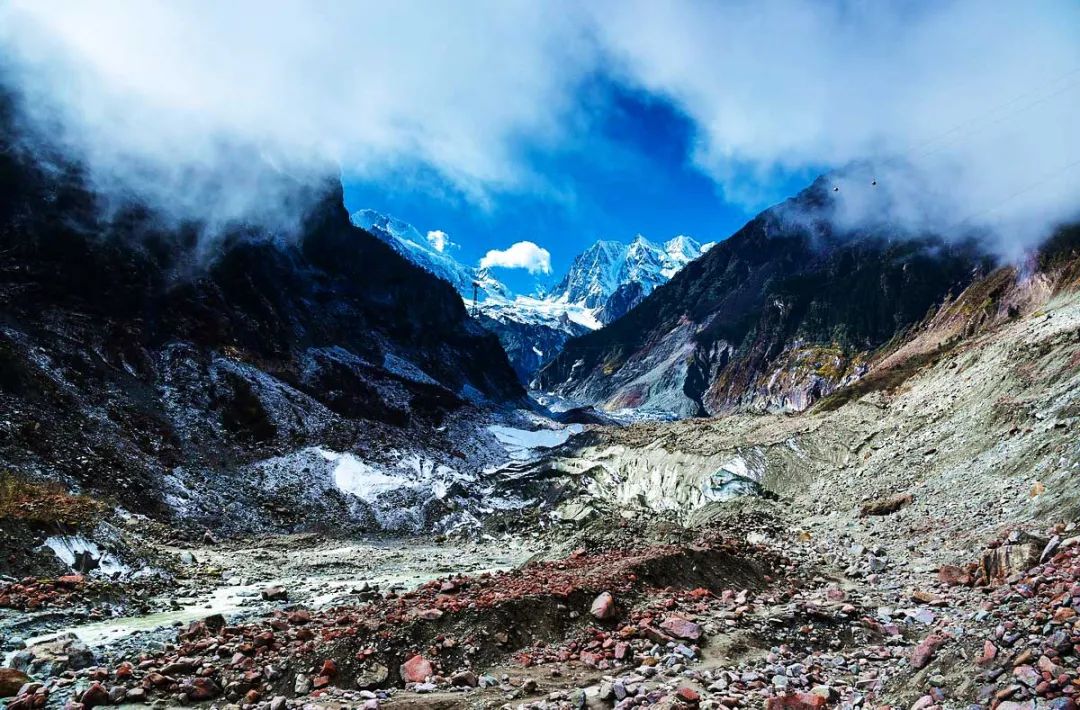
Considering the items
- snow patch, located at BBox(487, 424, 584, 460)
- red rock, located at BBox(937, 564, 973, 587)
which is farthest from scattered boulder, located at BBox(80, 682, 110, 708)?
snow patch, located at BBox(487, 424, 584, 460)

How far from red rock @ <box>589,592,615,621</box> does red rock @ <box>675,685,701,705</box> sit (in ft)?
12.9

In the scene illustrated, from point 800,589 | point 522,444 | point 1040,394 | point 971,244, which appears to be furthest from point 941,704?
point 971,244

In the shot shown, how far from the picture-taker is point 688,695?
7.97 m

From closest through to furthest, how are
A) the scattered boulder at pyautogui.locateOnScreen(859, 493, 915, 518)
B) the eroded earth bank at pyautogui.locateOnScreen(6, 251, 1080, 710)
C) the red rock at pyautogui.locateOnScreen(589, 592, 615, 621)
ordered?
the eroded earth bank at pyautogui.locateOnScreen(6, 251, 1080, 710)
the red rock at pyautogui.locateOnScreen(589, 592, 615, 621)
the scattered boulder at pyautogui.locateOnScreen(859, 493, 915, 518)

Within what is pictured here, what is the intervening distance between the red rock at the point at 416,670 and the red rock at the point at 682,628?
14.5 ft

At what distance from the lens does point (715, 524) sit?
93.1ft

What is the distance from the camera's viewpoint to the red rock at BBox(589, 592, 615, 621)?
475 inches

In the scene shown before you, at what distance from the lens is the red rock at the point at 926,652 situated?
7.85 meters

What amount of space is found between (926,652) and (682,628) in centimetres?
418

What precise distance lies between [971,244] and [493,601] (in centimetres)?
17254

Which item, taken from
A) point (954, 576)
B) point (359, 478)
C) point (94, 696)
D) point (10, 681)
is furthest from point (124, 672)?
point (359, 478)

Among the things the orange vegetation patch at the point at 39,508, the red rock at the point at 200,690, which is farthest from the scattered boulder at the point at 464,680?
the orange vegetation patch at the point at 39,508

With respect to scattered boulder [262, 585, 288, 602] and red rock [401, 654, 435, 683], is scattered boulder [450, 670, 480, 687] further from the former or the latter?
scattered boulder [262, 585, 288, 602]

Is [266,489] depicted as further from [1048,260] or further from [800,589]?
[1048,260]
